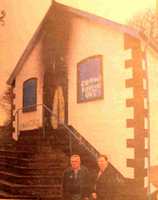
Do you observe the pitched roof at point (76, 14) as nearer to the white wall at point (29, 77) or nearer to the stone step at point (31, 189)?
the white wall at point (29, 77)

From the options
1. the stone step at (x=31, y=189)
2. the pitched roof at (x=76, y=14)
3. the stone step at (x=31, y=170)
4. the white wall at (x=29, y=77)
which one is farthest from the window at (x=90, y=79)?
the stone step at (x=31, y=189)

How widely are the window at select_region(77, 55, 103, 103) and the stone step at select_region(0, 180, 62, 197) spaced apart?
1.87ft

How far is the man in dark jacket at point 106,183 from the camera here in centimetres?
237

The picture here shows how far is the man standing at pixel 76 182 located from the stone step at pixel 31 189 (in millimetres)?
99

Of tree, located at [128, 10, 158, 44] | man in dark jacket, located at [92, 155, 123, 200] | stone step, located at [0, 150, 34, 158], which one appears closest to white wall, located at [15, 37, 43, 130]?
stone step, located at [0, 150, 34, 158]

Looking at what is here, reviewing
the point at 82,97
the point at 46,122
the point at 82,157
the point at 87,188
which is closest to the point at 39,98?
the point at 46,122

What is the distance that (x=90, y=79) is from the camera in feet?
8.68

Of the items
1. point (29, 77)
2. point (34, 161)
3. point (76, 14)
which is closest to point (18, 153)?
point (34, 161)

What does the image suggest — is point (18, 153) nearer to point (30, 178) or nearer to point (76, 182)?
point (30, 178)

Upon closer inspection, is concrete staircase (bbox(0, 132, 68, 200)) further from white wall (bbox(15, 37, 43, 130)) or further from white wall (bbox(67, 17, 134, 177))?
white wall (bbox(67, 17, 134, 177))

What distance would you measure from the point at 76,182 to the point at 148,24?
987 millimetres

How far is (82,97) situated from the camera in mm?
2707

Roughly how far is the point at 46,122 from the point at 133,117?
77 centimetres

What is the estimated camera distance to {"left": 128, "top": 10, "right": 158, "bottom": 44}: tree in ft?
7.72
